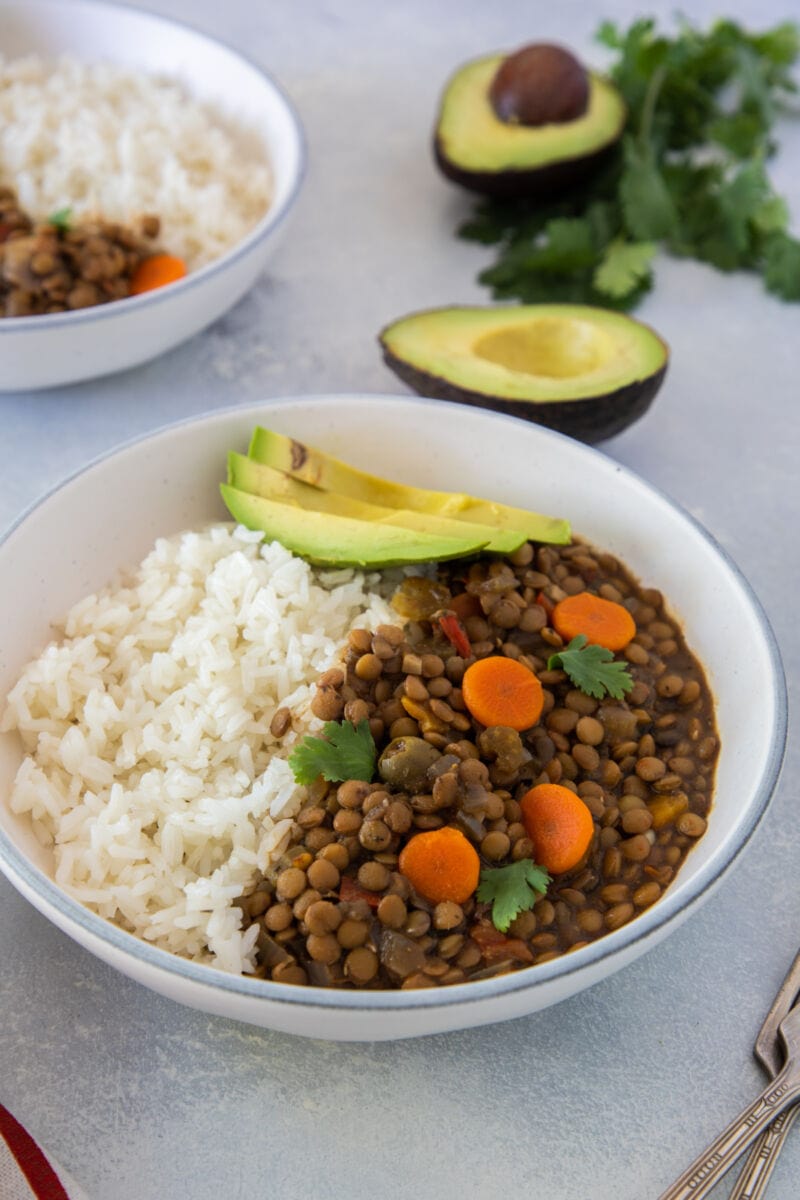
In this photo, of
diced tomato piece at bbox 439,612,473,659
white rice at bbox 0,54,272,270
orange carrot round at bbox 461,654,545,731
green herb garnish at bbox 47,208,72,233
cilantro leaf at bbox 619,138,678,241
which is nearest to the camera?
orange carrot round at bbox 461,654,545,731

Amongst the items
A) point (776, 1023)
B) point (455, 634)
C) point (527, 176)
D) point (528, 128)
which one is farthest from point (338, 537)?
point (528, 128)

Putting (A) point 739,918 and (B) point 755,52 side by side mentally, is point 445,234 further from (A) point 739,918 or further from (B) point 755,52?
(A) point 739,918

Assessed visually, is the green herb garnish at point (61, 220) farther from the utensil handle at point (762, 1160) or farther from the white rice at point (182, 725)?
the utensil handle at point (762, 1160)

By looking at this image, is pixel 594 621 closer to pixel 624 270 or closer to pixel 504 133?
pixel 624 270

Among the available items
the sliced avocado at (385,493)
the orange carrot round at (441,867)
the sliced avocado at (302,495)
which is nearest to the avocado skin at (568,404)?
the sliced avocado at (385,493)

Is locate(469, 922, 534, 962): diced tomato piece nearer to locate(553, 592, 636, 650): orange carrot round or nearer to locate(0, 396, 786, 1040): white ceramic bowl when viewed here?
locate(0, 396, 786, 1040): white ceramic bowl

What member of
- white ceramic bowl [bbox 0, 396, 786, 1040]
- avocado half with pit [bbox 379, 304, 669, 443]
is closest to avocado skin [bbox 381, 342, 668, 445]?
avocado half with pit [bbox 379, 304, 669, 443]
